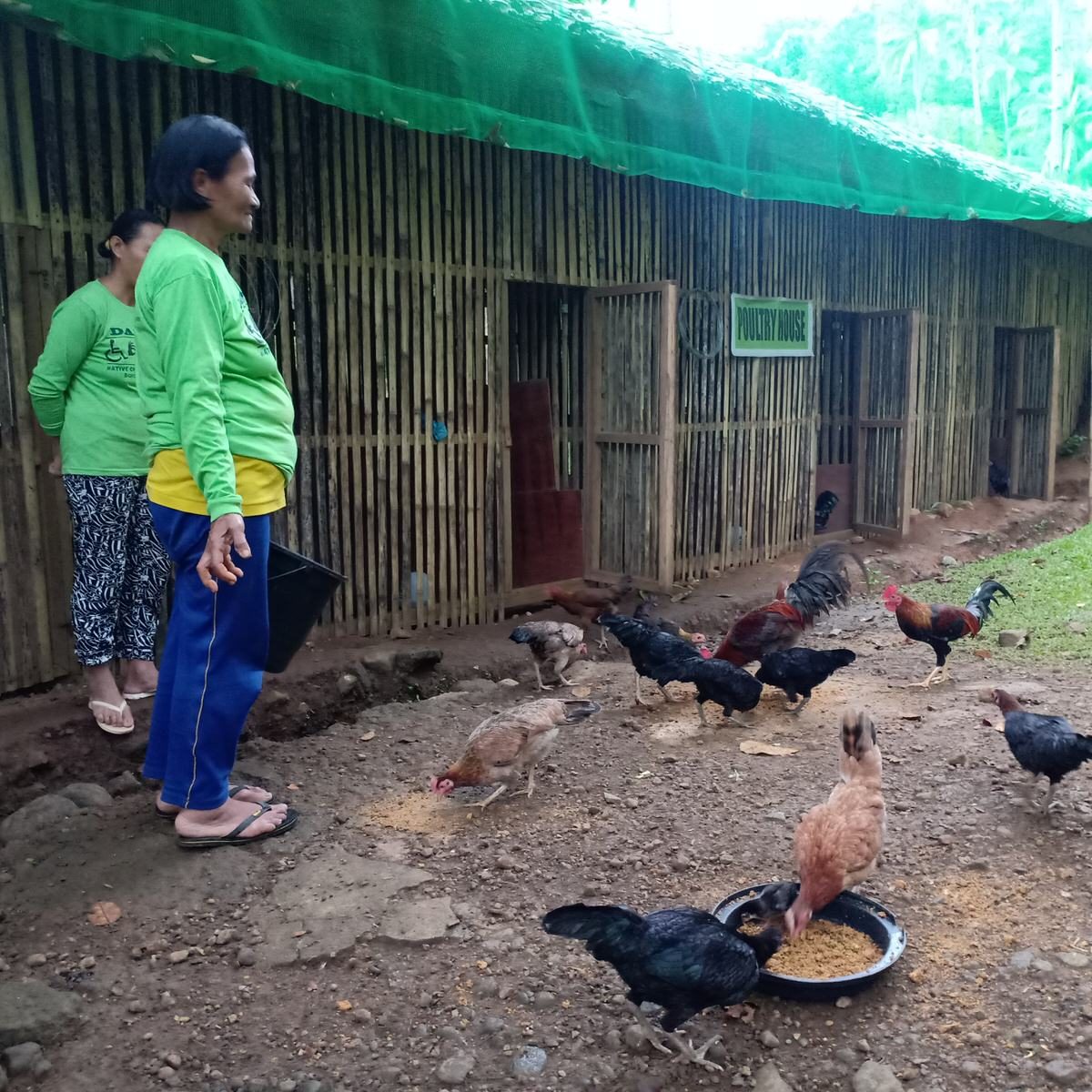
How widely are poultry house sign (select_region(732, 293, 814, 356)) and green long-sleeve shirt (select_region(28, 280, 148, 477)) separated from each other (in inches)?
230

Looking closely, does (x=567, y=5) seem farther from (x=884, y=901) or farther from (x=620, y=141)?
(x=884, y=901)

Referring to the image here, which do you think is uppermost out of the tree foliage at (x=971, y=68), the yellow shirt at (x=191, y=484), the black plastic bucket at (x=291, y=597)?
the tree foliage at (x=971, y=68)

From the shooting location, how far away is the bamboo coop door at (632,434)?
731 centimetres

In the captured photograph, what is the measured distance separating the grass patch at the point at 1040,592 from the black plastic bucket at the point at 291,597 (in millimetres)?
4855

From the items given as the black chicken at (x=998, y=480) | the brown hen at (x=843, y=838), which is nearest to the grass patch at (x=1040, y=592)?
the black chicken at (x=998, y=480)

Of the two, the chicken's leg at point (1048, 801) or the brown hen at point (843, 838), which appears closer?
the brown hen at point (843, 838)

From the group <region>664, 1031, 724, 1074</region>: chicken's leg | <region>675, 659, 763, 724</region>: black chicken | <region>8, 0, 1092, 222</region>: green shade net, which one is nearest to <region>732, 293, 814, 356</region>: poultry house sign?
<region>8, 0, 1092, 222</region>: green shade net

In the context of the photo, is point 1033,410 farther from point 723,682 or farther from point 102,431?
point 102,431

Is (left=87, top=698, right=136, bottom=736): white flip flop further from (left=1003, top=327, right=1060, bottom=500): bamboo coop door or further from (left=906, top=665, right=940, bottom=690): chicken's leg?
(left=1003, top=327, right=1060, bottom=500): bamboo coop door

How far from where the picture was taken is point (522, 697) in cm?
593

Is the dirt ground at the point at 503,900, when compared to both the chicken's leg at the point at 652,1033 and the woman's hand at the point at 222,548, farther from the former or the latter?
the woman's hand at the point at 222,548

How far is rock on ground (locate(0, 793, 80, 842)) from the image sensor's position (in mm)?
3896

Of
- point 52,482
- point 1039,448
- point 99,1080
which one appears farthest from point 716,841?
point 1039,448

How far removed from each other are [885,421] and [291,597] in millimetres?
8395
